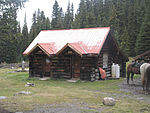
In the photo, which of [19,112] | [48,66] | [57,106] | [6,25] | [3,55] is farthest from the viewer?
[3,55]

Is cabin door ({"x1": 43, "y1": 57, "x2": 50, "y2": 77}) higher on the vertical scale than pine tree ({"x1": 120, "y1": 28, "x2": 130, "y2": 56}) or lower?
lower

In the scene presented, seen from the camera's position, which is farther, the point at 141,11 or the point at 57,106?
the point at 141,11

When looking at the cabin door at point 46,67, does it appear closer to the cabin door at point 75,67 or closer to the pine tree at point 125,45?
the cabin door at point 75,67

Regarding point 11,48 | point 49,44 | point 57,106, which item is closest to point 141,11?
point 11,48

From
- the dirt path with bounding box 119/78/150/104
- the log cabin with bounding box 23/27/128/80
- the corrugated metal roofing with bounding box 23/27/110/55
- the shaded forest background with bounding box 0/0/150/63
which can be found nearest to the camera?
the dirt path with bounding box 119/78/150/104

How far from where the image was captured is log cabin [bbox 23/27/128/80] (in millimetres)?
19453

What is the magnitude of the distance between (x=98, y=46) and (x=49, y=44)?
4961 mm

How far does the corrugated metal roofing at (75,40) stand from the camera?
19.7 meters

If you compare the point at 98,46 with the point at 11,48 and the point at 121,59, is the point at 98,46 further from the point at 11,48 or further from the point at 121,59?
the point at 11,48

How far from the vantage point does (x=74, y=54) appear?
19.6m

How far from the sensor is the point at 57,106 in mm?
9484

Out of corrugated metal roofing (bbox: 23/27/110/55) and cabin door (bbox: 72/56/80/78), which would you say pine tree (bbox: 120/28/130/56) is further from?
cabin door (bbox: 72/56/80/78)

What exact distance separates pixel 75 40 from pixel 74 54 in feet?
7.93

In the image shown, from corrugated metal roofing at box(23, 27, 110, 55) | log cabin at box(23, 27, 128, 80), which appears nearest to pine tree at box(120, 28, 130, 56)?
log cabin at box(23, 27, 128, 80)
